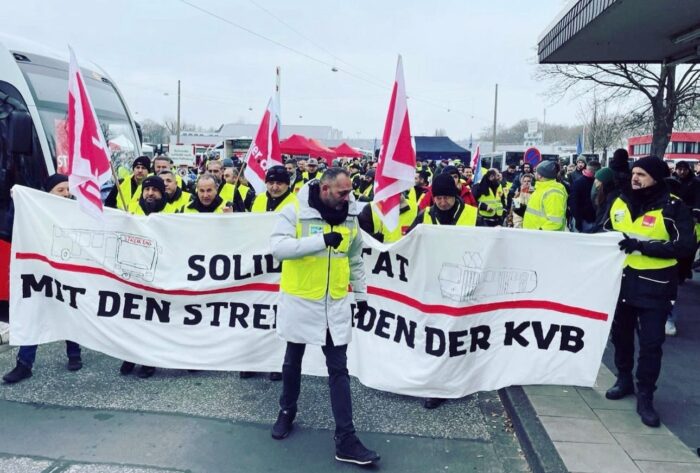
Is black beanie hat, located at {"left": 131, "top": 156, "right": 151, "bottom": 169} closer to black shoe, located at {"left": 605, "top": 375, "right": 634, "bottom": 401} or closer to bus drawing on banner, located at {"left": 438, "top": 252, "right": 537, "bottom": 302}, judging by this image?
bus drawing on banner, located at {"left": 438, "top": 252, "right": 537, "bottom": 302}

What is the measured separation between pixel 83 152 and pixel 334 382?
2.94m

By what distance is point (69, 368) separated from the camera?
215 inches

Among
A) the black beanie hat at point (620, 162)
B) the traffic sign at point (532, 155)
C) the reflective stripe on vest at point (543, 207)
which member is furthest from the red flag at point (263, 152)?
the traffic sign at point (532, 155)

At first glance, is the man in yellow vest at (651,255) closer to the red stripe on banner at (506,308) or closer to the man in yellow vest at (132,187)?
the red stripe on banner at (506,308)

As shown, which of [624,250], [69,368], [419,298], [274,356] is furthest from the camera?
[69,368]

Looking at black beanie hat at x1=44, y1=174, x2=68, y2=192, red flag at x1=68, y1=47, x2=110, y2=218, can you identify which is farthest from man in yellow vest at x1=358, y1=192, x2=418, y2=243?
black beanie hat at x1=44, y1=174, x2=68, y2=192

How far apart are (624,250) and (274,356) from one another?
283 centimetres

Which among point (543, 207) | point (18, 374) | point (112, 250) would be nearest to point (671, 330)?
point (543, 207)

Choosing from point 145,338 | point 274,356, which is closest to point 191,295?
point 145,338

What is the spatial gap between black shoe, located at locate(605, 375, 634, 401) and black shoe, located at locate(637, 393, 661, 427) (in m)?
0.34

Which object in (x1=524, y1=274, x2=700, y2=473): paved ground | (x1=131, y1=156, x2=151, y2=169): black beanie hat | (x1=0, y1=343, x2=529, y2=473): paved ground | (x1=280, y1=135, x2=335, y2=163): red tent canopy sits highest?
(x1=280, y1=135, x2=335, y2=163): red tent canopy

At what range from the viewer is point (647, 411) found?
Result: 4.31m

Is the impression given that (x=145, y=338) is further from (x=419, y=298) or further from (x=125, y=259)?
(x=419, y=298)

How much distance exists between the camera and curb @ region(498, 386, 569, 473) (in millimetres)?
3732
